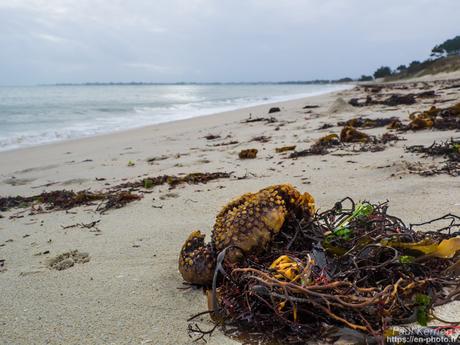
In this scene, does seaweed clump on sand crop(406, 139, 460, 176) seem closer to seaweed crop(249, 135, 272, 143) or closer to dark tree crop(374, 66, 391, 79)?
seaweed crop(249, 135, 272, 143)

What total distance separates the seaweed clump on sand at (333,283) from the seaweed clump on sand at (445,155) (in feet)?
5.78

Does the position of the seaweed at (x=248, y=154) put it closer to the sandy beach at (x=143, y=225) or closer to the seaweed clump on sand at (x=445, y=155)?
the sandy beach at (x=143, y=225)

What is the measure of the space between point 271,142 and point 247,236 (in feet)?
16.2

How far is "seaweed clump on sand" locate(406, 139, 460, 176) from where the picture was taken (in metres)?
3.47

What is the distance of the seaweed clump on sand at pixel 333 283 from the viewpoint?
55.3 inches

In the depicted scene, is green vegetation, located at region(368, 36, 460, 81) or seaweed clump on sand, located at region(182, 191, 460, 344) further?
green vegetation, located at region(368, 36, 460, 81)

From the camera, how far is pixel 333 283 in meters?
1.42

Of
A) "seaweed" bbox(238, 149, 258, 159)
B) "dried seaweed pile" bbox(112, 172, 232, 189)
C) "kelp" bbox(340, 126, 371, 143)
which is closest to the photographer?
Answer: "dried seaweed pile" bbox(112, 172, 232, 189)

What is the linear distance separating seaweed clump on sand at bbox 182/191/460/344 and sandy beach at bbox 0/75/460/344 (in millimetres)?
123

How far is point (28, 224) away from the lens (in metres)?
3.44

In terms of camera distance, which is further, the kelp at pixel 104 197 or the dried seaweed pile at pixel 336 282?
the kelp at pixel 104 197

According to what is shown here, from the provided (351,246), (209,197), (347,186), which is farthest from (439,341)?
(209,197)

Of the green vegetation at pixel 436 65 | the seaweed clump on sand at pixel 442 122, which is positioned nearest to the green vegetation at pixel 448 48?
the green vegetation at pixel 436 65

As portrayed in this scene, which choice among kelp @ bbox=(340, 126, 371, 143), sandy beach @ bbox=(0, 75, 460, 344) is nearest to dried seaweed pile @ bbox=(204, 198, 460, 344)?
sandy beach @ bbox=(0, 75, 460, 344)
